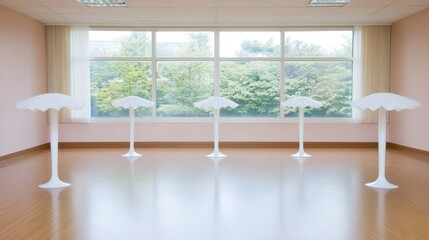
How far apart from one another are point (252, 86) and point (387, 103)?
5487mm

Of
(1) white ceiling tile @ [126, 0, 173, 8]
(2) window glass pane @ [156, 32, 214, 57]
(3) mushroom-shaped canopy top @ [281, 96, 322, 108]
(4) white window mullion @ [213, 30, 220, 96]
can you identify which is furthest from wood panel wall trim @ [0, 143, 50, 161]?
(3) mushroom-shaped canopy top @ [281, 96, 322, 108]

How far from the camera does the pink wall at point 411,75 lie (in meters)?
8.66

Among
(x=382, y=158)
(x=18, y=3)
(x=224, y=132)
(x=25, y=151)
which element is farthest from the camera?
(x=224, y=132)

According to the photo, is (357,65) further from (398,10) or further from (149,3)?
(149,3)

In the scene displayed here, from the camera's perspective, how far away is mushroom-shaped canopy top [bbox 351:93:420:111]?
5.39m

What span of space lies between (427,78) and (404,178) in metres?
3.23

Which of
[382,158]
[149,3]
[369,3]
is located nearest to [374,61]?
[369,3]

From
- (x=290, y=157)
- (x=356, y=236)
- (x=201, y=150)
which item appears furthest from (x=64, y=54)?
(x=356, y=236)

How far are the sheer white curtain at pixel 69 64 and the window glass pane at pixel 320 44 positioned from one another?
506 cm

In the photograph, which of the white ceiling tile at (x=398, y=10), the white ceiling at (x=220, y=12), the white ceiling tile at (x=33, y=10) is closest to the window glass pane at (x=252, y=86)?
the white ceiling at (x=220, y=12)

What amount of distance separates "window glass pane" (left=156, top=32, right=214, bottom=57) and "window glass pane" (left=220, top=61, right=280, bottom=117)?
625 millimetres

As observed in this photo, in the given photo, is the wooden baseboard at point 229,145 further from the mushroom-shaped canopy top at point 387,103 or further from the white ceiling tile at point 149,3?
the mushroom-shaped canopy top at point 387,103

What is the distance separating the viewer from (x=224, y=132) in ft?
34.5

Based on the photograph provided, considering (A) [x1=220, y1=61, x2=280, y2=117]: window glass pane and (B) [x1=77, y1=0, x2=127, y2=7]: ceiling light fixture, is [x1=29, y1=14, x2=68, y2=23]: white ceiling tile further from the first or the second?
(A) [x1=220, y1=61, x2=280, y2=117]: window glass pane
